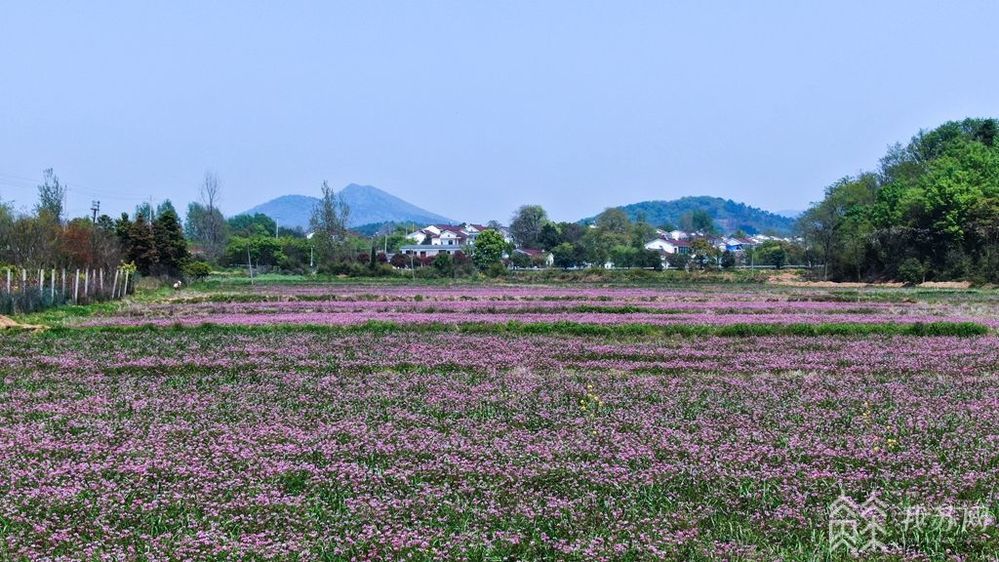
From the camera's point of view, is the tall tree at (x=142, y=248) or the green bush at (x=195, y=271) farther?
the green bush at (x=195, y=271)

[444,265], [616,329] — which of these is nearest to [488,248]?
[444,265]

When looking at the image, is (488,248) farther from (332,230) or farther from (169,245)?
(169,245)

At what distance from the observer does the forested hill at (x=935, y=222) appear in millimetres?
80938

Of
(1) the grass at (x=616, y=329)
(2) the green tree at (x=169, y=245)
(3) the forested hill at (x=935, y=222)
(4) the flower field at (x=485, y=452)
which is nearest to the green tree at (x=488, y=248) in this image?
(3) the forested hill at (x=935, y=222)

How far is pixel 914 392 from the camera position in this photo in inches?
633

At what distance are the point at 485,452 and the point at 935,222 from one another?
284ft

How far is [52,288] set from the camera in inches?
1516

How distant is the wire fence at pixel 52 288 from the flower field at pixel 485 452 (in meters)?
13.6

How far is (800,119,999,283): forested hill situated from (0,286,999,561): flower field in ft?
220

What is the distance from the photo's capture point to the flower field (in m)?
7.96

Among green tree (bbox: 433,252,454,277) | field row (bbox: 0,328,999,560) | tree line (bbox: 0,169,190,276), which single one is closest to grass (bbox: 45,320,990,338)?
field row (bbox: 0,328,999,560)

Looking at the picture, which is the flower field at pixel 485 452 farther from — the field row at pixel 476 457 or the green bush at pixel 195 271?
the green bush at pixel 195 271

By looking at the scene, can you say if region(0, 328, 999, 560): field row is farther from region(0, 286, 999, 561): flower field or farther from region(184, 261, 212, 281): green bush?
region(184, 261, 212, 281): green bush

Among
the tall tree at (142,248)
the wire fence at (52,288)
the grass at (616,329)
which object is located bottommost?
the grass at (616,329)
